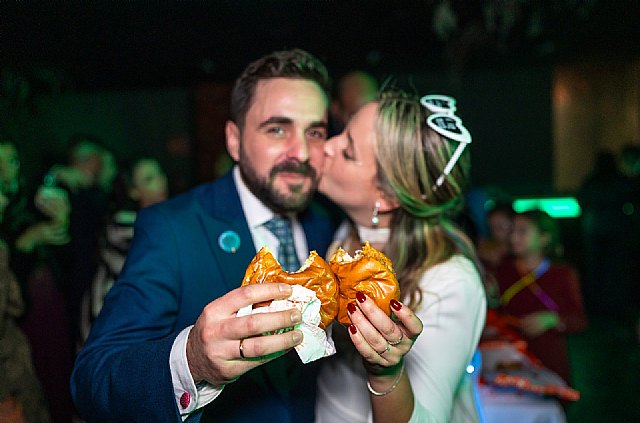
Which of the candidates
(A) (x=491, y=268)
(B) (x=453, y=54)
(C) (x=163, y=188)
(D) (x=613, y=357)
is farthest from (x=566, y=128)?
(C) (x=163, y=188)

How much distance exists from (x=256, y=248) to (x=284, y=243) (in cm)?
13

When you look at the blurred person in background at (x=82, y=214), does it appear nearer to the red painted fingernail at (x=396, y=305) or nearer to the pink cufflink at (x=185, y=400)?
the pink cufflink at (x=185, y=400)

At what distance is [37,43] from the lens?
6.26 meters

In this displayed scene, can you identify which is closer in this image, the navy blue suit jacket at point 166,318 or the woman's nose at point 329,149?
the navy blue suit jacket at point 166,318

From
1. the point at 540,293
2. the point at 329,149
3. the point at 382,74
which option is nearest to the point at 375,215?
the point at 329,149

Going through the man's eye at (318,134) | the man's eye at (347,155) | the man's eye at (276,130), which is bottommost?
the man's eye at (347,155)

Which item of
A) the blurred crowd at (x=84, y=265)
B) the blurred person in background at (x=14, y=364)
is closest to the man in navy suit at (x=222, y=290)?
the blurred crowd at (x=84, y=265)

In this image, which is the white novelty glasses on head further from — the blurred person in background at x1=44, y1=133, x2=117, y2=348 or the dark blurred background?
the dark blurred background

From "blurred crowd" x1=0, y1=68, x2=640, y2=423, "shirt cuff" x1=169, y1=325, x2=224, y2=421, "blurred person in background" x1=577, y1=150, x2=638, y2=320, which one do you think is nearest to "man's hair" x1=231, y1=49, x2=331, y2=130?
"shirt cuff" x1=169, y1=325, x2=224, y2=421

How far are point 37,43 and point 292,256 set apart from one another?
5.35 meters

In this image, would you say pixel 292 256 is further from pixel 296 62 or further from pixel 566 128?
pixel 566 128

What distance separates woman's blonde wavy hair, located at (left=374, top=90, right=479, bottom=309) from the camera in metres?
1.98

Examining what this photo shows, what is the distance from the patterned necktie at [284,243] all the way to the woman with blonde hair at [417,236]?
0.67 feet

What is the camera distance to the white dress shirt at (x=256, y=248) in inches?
54.2
